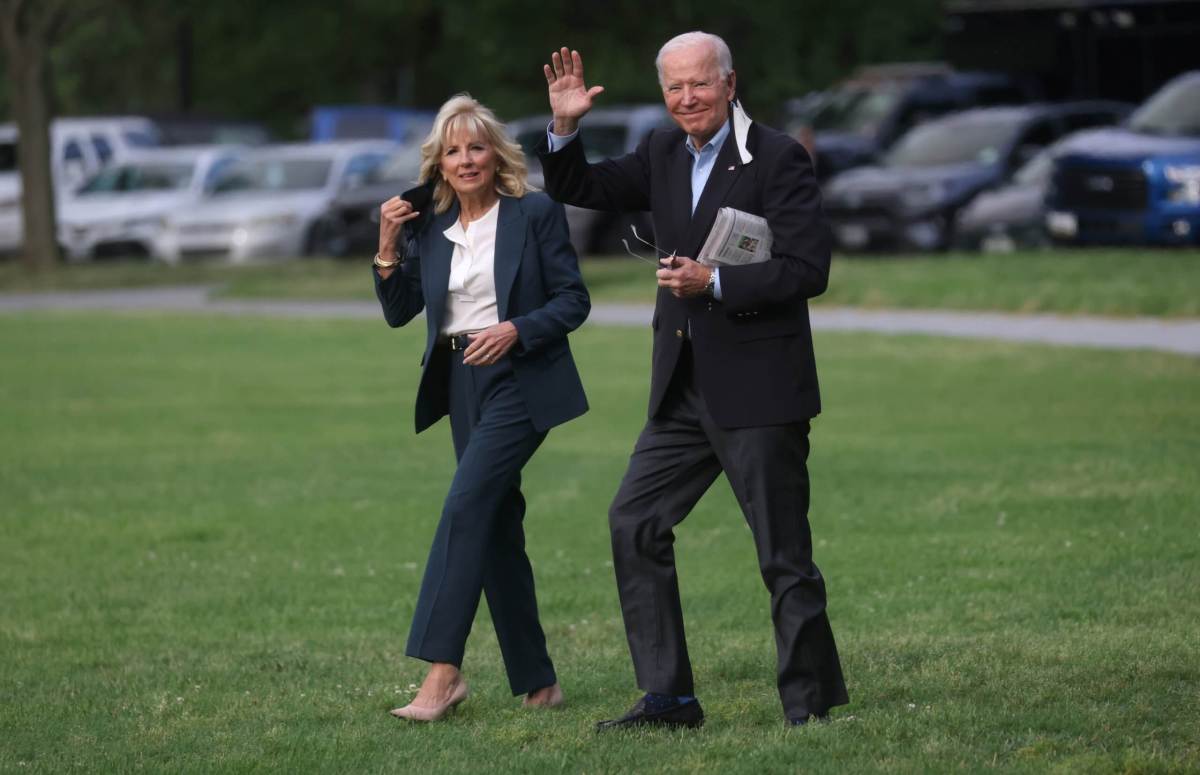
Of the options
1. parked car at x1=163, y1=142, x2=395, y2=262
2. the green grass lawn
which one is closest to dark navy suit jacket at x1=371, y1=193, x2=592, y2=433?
the green grass lawn

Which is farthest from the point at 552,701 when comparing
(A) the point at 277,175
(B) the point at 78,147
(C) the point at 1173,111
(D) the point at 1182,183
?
(B) the point at 78,147

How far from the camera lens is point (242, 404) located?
1623cm

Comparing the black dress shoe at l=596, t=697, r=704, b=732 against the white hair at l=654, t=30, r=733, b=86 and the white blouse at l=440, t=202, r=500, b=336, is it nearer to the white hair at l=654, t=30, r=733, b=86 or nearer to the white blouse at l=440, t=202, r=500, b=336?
the white blouse at l=440, t=202, r=500, b=336

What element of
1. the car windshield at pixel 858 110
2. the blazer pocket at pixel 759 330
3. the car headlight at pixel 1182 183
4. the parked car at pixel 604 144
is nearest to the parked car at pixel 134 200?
the parked car at pixel 604 144

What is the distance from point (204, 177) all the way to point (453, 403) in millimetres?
27845

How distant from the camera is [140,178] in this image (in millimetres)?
33844

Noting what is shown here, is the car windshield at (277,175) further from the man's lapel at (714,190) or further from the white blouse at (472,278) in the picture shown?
the man's lapel at (714,190)

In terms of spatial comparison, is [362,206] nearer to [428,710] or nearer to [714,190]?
[428,710]

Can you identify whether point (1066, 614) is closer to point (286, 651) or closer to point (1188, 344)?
point (286, 651)

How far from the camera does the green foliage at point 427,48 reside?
41.1 metres

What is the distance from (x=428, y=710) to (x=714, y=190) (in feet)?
5.85

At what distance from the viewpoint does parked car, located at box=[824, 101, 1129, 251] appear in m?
25.9

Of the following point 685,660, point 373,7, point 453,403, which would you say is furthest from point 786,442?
point 373,7

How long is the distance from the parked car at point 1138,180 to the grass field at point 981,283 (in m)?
0.52
